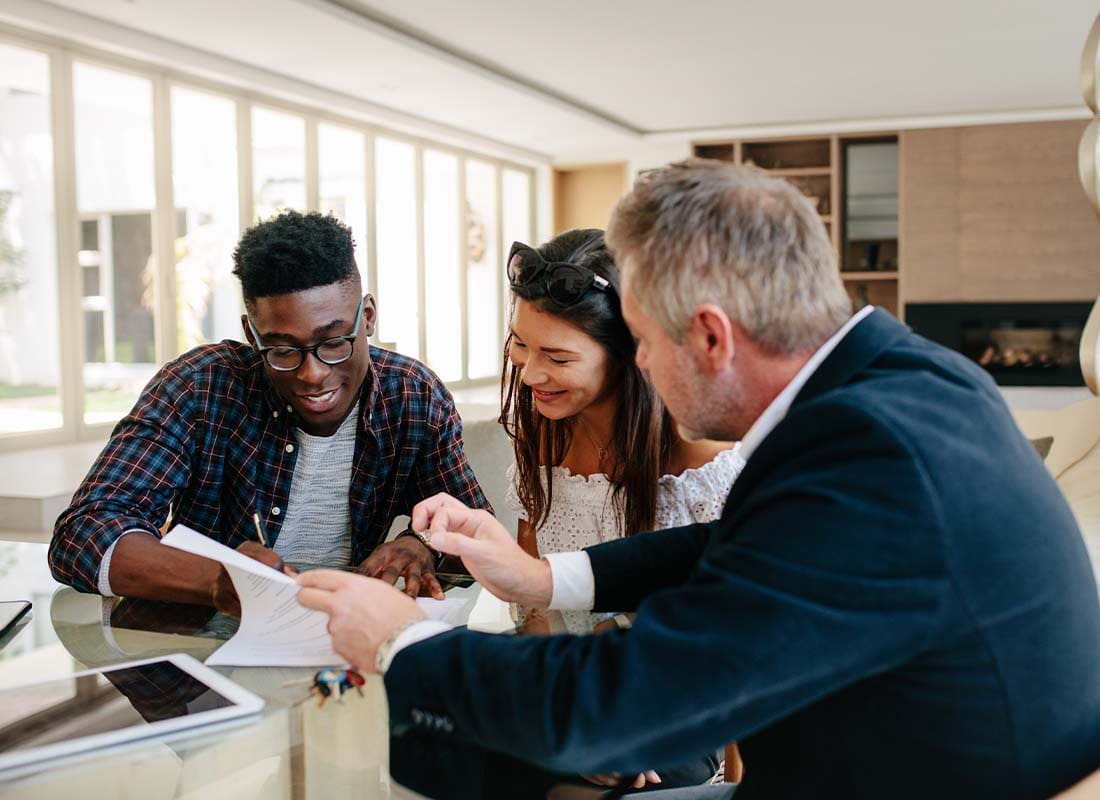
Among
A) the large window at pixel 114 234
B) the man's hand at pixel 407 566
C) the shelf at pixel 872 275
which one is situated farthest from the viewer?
the shelf at pixel 872 275

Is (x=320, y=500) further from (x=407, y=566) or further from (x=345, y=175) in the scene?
(x=345, y=175)

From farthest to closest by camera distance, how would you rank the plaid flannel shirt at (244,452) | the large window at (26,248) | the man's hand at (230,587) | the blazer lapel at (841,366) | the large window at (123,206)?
the large window at (123,206)
the large window at (26,248)
the plaid flannel shirt at (244,452)
the man's hand at (230,587)
the blazer lapel at (841,366)

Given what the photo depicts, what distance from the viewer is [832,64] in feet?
25.0

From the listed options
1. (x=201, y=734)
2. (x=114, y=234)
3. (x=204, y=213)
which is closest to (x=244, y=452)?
(x=201, y=734)

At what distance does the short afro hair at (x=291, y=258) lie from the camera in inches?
74.8

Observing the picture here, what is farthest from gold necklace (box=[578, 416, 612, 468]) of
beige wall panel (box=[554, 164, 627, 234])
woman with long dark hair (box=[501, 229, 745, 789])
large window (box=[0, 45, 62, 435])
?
beige wall panel (box=[554, 164, 627, 234])

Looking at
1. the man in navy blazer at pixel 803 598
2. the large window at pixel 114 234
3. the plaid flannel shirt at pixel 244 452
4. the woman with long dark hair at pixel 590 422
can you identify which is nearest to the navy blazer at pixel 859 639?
the man in navy blazer at pixel 803 598

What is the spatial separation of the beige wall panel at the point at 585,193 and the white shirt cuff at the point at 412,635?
35.3 ft

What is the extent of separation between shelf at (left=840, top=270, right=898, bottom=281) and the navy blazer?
9.73m

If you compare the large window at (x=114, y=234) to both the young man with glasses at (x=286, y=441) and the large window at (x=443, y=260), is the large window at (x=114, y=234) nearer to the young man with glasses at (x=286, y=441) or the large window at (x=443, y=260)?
the large window at (x=443, y=260)

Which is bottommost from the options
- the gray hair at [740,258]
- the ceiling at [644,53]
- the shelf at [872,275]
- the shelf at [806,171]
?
the gray hair at [740,258]

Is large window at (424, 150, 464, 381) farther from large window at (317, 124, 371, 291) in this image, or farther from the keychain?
the keychain

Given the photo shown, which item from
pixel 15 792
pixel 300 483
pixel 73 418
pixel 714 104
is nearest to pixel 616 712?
pixel 15 792

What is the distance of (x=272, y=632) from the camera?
4.51 feet
